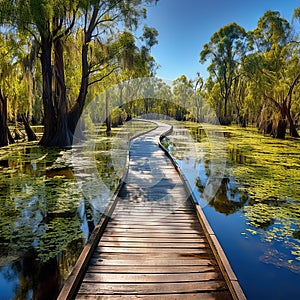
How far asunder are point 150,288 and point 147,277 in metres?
0.21

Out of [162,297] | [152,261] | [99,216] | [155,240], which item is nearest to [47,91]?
[99,216]

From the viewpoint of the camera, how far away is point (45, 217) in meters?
5.35

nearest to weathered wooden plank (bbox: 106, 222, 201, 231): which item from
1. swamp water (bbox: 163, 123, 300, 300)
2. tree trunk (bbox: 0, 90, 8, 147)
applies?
swamp water (bbox: 163, 123, 300, 300)

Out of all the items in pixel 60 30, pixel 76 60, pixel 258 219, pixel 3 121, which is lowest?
pixel 258 219

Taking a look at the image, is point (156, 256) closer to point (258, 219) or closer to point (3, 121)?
point (258, 219)

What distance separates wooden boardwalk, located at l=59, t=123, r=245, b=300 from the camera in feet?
9.93

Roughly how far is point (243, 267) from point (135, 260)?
1.64 meters

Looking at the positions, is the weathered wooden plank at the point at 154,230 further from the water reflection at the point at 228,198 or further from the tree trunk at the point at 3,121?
the tree trunk at the point at 3,121

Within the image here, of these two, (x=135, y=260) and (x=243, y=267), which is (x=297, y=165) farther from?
(x=135, y=260)

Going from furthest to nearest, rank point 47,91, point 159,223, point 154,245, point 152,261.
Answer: point 47,91
point 159,223
point 154,245
point 152,261

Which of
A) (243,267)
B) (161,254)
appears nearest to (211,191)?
(243,267)

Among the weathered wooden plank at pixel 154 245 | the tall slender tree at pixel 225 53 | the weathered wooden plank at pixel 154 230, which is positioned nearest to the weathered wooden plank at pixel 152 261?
the weathered wooden plank at pixel 154 245

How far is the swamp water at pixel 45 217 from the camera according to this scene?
3594 millimetres

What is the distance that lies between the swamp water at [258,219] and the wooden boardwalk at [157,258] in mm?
580
